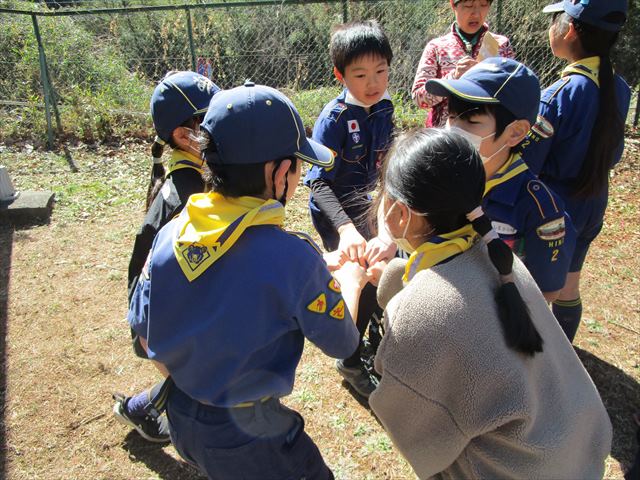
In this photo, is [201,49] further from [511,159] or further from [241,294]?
[241,294]

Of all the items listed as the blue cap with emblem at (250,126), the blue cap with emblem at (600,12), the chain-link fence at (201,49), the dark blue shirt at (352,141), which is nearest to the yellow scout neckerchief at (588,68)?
the blue cap with emblem at (600,12)

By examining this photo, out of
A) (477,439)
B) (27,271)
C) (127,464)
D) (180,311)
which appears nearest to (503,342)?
(477,439)

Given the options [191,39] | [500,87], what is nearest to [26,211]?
[191,39]

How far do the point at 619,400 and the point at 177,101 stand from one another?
273cm

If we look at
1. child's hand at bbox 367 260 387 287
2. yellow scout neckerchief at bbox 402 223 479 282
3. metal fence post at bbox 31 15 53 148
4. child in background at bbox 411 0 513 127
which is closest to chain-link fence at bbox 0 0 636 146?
metal fence post at bbox 31 15 53 148

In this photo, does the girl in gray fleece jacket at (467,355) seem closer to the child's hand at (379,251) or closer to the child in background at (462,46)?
the child's hand at (379,251)

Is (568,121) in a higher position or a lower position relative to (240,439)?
higher

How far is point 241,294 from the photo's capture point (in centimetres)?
133

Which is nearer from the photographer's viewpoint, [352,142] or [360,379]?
[352,142]

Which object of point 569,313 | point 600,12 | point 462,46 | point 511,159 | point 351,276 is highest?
point 600,12

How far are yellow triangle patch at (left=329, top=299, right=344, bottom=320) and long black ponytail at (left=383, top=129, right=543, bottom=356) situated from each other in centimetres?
34

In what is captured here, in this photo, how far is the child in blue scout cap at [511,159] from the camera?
181 cm

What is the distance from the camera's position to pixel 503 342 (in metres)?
1.18

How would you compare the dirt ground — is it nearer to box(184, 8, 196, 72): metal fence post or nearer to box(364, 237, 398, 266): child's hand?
box(364, 237, 398, 266): child's hand
